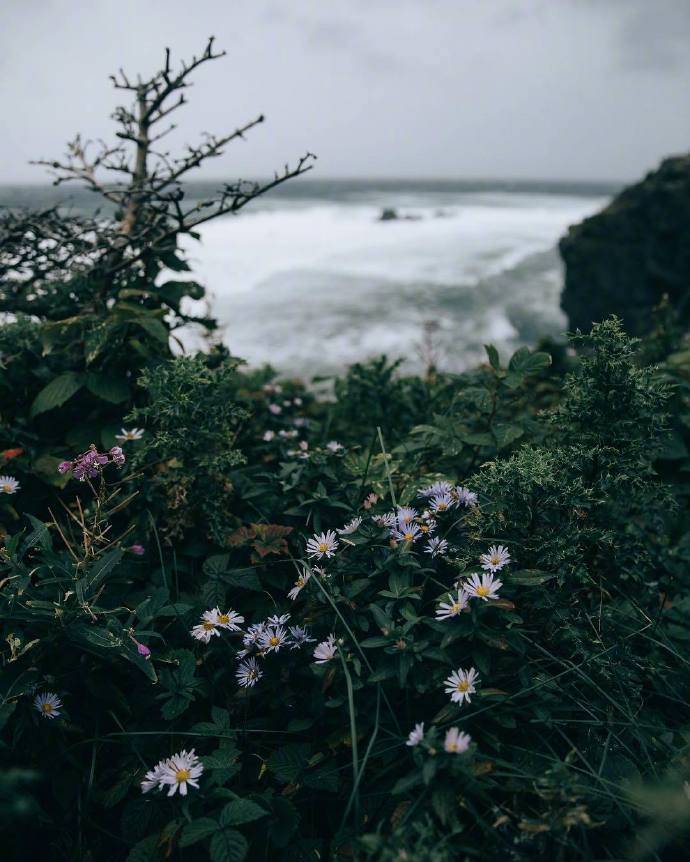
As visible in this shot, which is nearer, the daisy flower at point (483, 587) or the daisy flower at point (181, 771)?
the daisy flower at point (181, 771)

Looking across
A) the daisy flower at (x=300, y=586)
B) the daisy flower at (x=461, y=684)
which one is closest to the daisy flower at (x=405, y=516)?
the daisy flower at (x=300, y=586)

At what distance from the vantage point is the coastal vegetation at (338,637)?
125 cm

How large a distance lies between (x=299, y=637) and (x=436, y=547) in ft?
1.35

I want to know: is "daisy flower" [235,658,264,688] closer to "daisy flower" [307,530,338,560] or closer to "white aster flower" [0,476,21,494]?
"daisy flower" [307,530,338,560]

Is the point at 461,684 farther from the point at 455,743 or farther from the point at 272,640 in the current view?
the point at 272,640

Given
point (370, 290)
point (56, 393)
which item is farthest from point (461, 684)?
point (370, 290)

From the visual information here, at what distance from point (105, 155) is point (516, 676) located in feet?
9.44

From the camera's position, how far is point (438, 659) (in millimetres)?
1359

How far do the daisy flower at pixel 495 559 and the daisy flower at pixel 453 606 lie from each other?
0.09m

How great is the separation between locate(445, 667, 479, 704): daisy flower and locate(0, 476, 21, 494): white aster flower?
1.36 m

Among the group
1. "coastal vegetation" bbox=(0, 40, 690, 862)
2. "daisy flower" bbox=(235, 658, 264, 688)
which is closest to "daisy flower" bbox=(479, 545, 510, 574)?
"coastal vegetation" bbox=(0, 40, 690, 862)

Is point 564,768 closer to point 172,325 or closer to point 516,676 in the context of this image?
point 516,676

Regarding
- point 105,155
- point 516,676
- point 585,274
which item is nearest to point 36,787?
point 516,676

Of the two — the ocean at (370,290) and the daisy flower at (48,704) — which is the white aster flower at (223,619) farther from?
the ocean at (370,290)
